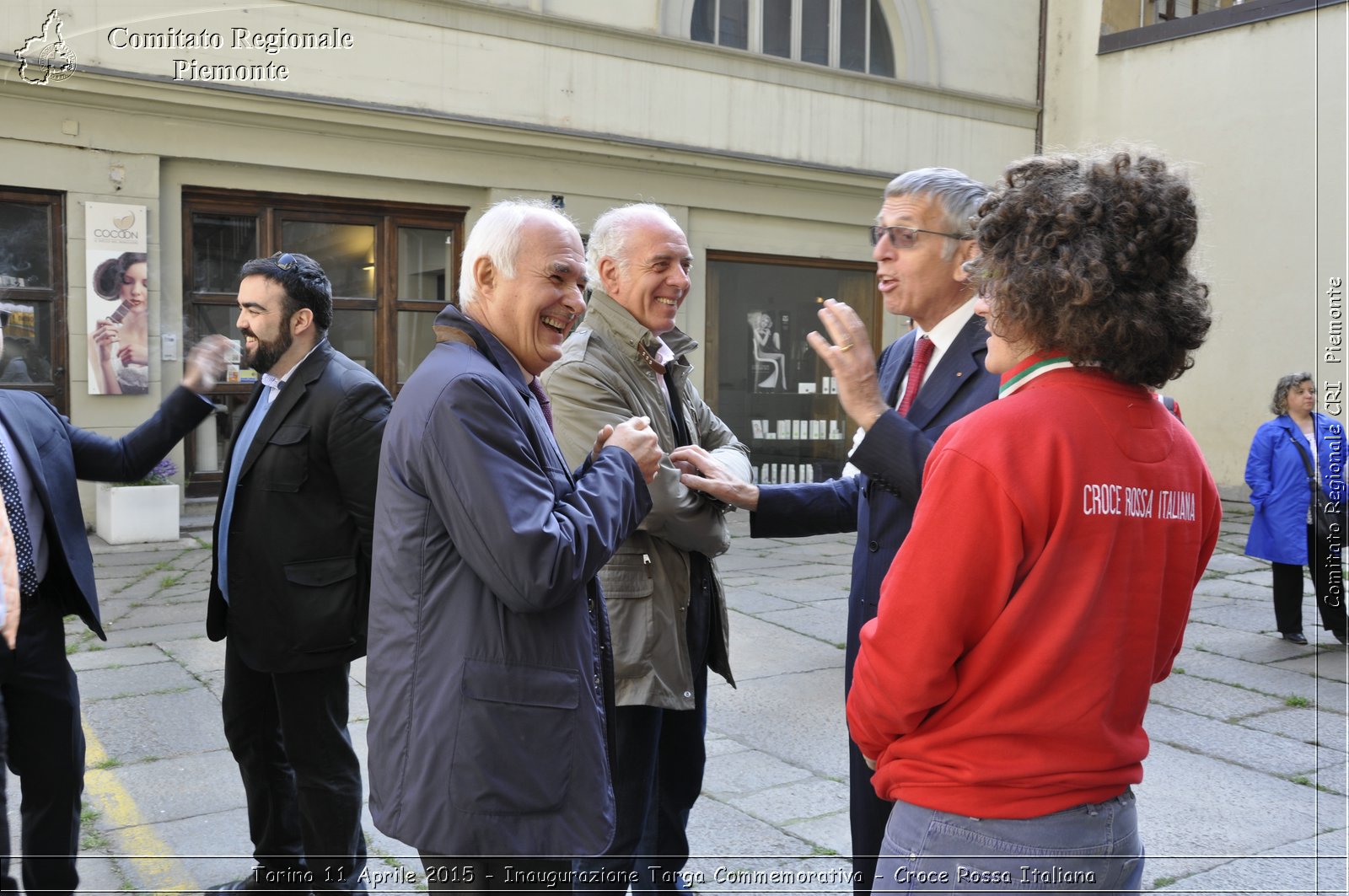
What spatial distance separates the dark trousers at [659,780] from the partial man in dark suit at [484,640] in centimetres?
75

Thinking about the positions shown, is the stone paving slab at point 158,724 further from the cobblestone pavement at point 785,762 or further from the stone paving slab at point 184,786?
the stone paving slab at point 184,786

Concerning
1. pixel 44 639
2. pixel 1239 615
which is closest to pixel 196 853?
pixel 44 639

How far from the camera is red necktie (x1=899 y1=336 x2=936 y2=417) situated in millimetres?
2675

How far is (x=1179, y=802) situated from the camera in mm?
4426

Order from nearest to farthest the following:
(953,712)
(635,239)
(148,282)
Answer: (953,712)
(635,239)
(148,282)

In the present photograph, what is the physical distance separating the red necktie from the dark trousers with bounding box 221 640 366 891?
6.26 ft

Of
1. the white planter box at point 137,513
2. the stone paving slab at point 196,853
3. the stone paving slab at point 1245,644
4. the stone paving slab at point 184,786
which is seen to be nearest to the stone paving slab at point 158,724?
the stone paving slab at point 184,786

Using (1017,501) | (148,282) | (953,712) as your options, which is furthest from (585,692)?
(148,282)

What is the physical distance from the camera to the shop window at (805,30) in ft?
43.0

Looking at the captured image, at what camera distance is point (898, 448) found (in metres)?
2.37

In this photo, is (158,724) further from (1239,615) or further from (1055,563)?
(1239,615)

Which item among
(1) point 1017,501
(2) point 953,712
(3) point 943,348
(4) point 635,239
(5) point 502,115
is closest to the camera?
(1) point 1017,501

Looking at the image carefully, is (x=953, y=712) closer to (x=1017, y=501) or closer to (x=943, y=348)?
(x=1017, y=501)

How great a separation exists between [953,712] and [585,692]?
79 centimetres
